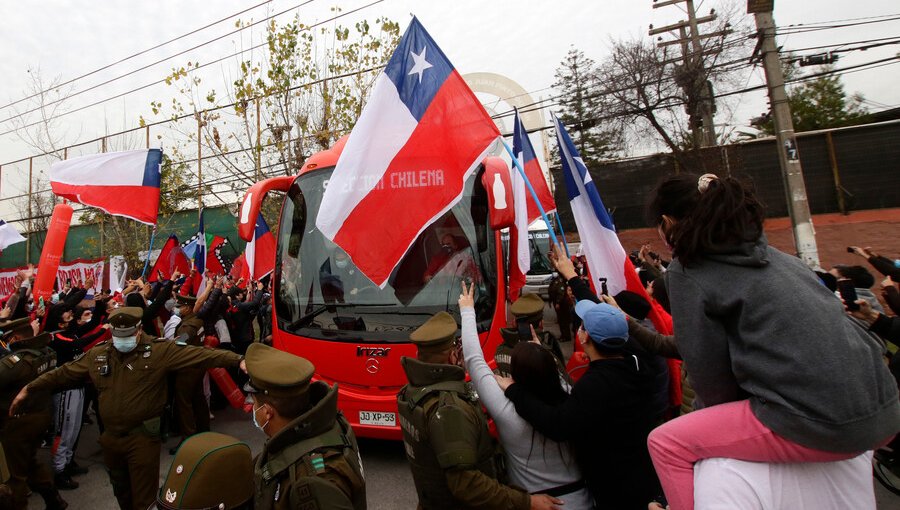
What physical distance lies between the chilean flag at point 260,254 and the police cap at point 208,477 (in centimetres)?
513

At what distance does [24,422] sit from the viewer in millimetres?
3969

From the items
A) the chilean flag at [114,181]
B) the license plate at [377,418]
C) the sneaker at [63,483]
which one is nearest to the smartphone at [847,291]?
the license plate at [377,418]

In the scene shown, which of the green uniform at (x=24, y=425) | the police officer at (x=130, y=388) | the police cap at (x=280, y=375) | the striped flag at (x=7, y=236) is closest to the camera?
the police cap at (x=280, y=375)

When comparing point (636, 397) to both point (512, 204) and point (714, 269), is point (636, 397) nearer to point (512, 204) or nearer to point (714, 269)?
point (714, 269)

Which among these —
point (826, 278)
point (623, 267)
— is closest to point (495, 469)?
point (623, 267)

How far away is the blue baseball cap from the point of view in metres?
2.21

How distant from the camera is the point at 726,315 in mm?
1375

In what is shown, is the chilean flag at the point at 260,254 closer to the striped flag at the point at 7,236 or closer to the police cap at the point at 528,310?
the police cap at the point at 528,310

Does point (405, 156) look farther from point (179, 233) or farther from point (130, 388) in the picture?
point (179, 233)

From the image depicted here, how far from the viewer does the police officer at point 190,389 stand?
5.42m

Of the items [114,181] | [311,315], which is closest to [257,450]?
[311,315]

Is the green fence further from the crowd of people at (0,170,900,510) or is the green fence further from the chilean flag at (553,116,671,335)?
the chilean flag at (553,116,671,335)

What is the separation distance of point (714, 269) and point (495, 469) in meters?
1.52

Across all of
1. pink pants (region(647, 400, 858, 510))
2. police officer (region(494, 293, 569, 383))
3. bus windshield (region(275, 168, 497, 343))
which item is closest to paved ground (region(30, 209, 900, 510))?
bus windshield (region(275, 168, 497, 343))
